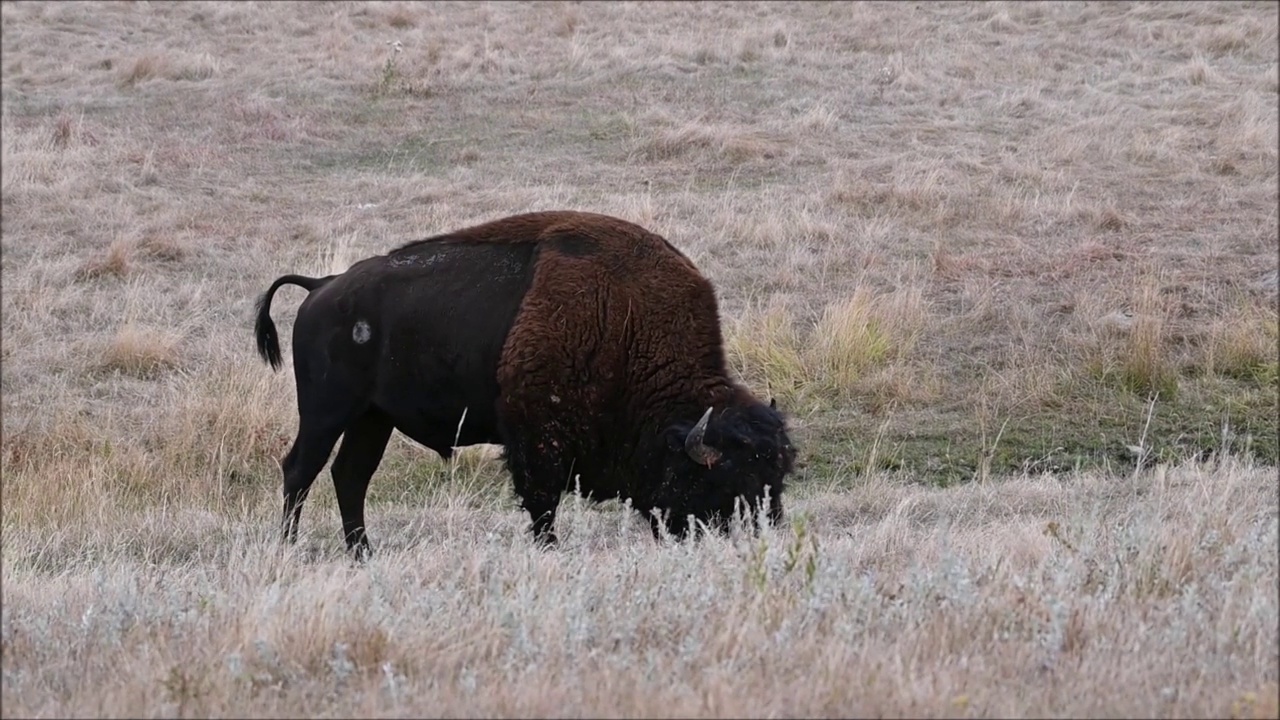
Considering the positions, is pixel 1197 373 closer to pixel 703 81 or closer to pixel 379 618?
pixel 379 618

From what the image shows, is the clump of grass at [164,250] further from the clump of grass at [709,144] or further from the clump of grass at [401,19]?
the clump of grass at [401,19]

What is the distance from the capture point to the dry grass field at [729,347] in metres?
3.57

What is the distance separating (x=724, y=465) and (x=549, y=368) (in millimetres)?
972

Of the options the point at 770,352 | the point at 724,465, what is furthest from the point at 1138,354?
the point at 724,465

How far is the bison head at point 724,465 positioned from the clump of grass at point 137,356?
5.56m

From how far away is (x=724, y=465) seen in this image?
618cm

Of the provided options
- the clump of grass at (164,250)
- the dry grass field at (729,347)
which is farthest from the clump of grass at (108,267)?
the clump of grass at (164,250)

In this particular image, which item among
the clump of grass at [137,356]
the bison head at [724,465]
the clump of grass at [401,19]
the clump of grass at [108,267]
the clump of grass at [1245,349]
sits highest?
the clump of grass at [401,19]

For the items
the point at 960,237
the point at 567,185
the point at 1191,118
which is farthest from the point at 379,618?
the point at 1191,118

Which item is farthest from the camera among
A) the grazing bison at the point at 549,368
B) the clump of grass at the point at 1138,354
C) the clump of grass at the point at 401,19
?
the clump of grass at the point at 401,19

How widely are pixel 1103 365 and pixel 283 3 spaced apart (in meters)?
21.5

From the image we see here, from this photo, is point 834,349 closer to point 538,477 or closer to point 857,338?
point 857,338

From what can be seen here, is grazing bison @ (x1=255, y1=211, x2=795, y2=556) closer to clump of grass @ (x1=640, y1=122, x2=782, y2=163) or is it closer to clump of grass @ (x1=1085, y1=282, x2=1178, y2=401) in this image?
clump of grass @ (x1=1085, y1=282, x2=1178, y2=401)

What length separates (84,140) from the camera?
17609mm
